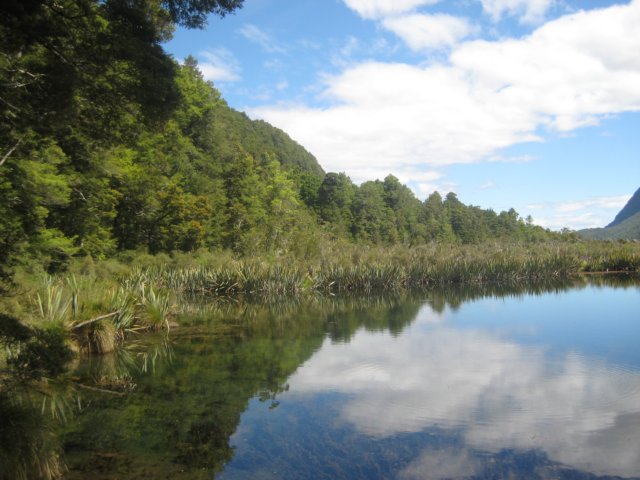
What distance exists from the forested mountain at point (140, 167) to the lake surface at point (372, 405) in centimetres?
262

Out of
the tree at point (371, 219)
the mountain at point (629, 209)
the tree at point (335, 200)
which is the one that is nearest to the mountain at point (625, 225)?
the mountain at point (629, 209)

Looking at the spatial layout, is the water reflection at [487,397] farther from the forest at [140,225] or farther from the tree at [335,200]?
the tree at [335,200]

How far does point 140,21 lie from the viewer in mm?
6492

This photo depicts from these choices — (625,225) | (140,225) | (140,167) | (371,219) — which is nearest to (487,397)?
(140,225)

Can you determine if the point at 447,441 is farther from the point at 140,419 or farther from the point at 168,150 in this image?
the point at 168,150

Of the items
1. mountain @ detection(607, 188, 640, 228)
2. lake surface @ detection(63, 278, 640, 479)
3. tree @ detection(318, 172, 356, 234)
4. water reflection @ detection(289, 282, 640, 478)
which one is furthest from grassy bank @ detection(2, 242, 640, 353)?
mountain @ detection(607, 188, 640, 228)

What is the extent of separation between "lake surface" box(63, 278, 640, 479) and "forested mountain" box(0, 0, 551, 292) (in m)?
2.62

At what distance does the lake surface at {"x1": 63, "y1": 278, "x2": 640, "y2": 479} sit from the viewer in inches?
208

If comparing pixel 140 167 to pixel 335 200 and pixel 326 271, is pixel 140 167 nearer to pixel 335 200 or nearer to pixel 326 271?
pixel 326 271

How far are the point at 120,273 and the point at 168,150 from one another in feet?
55.5

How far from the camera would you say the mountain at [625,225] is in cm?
7929

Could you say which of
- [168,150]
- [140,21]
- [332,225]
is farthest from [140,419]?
[332,225]

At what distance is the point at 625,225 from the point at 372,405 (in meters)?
97.5

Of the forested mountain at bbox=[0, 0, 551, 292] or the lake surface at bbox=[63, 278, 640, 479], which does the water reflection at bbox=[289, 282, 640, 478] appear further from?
the forested mountain at bbox=[0, 0, 551, 292]
